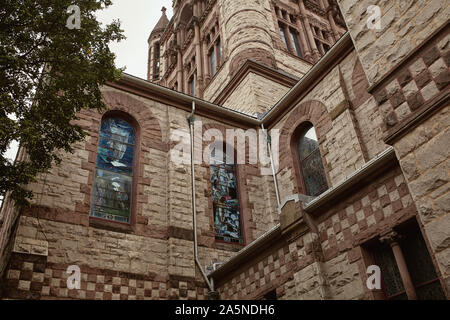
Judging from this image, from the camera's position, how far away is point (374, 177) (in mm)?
6754

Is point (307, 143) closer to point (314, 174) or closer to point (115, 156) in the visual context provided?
point (314, 174)

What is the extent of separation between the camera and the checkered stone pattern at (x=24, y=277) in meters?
7.85

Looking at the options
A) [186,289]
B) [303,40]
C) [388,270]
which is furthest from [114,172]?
[303,40]

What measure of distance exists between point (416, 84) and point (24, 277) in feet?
25.1

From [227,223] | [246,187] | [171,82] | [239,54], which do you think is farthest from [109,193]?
[171,82]

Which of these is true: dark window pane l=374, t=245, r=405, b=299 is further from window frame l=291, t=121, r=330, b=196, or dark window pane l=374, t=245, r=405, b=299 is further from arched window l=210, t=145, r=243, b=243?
arched window l=210, t=145, r=243, b=243

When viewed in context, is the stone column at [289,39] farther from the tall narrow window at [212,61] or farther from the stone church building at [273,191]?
the stone church building at [273,191]

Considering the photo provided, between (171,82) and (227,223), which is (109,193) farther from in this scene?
(171,82)

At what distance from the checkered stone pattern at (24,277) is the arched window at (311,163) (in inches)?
284

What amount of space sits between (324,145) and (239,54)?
9.96 metres

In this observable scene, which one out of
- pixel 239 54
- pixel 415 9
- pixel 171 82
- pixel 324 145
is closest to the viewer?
pixel 415 9

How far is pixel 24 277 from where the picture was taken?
8.06 metres

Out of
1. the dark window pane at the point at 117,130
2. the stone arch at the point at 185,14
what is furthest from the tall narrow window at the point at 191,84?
the dark window pane at the point at 117,130

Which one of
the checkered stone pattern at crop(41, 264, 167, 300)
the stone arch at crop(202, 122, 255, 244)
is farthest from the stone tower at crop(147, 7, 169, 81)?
the checkered stone pattern at crop(41, 264, 167, 300)
